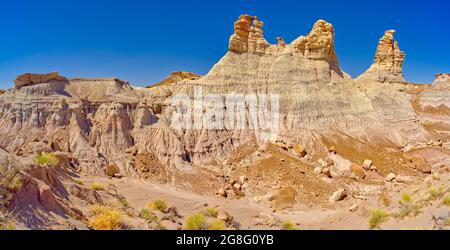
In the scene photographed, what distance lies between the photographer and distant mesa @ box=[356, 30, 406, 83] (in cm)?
5566

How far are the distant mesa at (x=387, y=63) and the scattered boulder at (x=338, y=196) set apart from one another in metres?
29.7

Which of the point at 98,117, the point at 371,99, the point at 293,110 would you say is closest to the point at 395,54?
the point at 371,99

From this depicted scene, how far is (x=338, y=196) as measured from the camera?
2959 centimetres

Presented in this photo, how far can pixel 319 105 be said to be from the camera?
43.7m

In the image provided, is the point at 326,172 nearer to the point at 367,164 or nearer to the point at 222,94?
the point at 367,164

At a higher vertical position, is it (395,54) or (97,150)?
(395,54)

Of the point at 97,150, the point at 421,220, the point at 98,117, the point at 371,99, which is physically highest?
the point at 371,99

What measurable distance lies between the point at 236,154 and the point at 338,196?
35.1 feet

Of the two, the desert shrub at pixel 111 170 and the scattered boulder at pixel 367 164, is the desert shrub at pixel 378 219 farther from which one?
the desert shrub at pixel 111 170

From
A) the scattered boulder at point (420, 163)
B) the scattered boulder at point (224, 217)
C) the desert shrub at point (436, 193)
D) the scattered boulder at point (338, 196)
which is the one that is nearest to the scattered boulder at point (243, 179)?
the scattered boulder at point (338, 196)

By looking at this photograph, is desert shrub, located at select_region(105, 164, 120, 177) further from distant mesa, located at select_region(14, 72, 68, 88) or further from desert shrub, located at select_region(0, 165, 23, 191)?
desert shrub, located at select_region(0, 165, 23, 191)

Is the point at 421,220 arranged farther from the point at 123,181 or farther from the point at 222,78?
the point at 222,78

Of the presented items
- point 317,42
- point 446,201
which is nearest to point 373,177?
point 317,42
